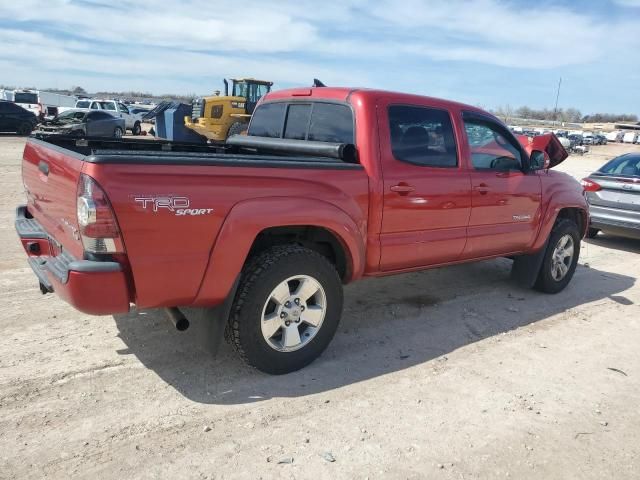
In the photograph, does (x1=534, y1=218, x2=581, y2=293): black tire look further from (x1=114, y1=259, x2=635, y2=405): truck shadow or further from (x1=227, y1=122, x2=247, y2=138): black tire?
(x1=227, y1=122, x2=247, y2=138): black tire

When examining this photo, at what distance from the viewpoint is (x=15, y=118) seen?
2409 cm

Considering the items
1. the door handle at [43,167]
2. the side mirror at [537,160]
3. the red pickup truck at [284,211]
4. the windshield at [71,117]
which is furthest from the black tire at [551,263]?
the windshield at [71,117]

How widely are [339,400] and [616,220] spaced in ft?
22.4

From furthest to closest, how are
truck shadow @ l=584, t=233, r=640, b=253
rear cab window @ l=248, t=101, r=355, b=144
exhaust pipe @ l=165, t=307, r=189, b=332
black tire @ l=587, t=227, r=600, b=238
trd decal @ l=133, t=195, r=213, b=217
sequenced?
black tire @ l=587, t=227, r=600, b=238 < truck shadow @ l=584, t=233, r=640, b=253 < rear cab window @ l=248, t=101, r=355, b=144 < exhaust pipe @ l=165, t=307, r=189, b=332 < trd decal @ l=133, t=195, r=213, b=217

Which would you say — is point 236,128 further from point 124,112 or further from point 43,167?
point 43,167

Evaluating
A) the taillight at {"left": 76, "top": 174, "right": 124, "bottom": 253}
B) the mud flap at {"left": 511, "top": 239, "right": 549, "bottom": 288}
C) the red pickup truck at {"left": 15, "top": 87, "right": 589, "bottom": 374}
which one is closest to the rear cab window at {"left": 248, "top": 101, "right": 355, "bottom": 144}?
the red pickup truck at {"left": 15, "top": 87, "right": 589, "bottom": 374}

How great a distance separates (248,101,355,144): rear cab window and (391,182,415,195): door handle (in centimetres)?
47

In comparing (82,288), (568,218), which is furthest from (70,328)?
(568,218)

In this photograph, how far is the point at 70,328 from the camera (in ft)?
13.4

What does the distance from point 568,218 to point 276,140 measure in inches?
141

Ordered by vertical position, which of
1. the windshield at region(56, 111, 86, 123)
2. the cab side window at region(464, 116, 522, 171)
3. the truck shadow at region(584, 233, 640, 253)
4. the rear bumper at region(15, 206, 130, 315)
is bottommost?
the truck shadow at region(584, 233, 640, 253)

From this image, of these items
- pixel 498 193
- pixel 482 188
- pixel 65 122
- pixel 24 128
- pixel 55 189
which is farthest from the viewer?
pixel 24 128

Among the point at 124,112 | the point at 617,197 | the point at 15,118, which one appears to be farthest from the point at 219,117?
the point at 617,197

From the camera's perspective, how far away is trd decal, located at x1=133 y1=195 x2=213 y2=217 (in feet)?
9.23
